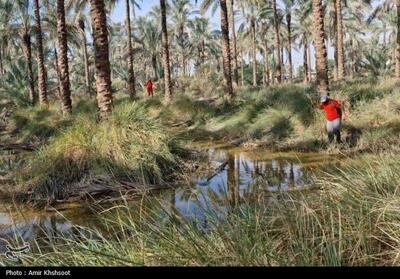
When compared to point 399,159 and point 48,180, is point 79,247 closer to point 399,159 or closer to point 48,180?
point 399,159

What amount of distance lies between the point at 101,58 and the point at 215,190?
530 centimetres

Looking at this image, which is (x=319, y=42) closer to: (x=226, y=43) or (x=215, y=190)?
(x=226, y=43)

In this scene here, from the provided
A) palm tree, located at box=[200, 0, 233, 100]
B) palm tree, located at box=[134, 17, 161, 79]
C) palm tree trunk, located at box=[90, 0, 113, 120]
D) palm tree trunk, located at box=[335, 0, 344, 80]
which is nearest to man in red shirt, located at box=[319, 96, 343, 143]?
palm tree trunk, located at box=[90, 0, 113, 120]

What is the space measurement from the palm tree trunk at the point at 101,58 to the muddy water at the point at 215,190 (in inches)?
106

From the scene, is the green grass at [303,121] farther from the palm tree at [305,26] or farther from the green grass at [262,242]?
the palm tree at [305,26]

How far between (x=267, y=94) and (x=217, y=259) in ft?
53.2

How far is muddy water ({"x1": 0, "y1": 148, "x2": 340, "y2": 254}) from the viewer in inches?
209

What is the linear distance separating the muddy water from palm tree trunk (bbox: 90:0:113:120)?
2.70 meters

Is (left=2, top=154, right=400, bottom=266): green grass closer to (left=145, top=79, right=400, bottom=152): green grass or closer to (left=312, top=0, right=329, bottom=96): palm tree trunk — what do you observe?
(left=145, top=79, right=400, bottom=152): green grass

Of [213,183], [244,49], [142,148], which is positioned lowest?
[213,183]

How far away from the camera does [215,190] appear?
814 centimetres

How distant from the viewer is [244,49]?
6550cm
